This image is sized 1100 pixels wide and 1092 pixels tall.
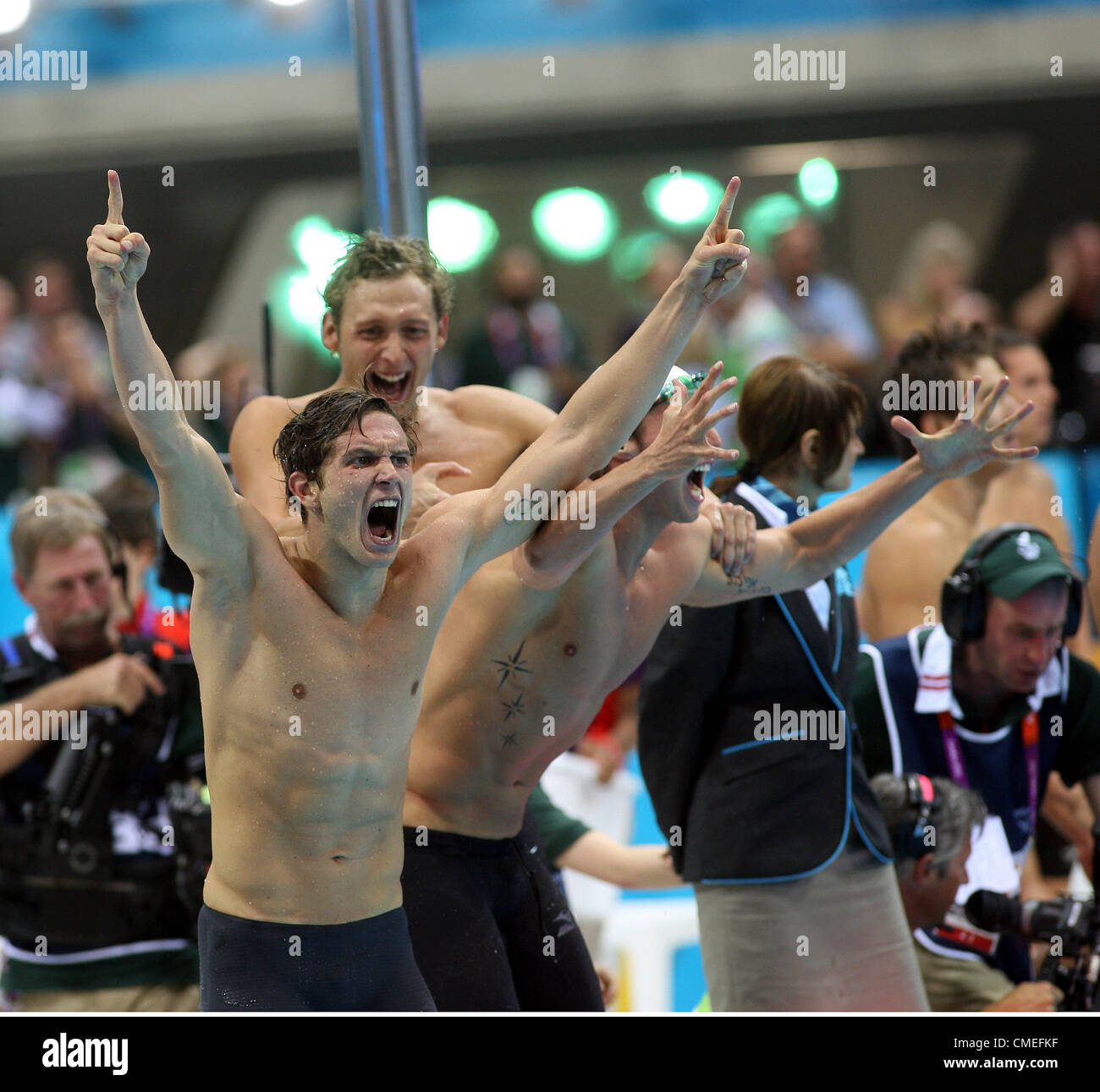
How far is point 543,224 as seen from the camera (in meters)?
11.0

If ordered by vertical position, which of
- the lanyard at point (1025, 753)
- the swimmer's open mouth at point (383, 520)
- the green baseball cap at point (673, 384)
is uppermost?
the green baseball cap at point (673, 384)

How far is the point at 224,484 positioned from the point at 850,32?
869cm

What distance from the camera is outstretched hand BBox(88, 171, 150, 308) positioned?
223 cm

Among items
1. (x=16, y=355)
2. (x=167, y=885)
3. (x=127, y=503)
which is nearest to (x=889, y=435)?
(x=127, y=503)

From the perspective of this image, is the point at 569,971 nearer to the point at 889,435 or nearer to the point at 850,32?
the point at 889,435

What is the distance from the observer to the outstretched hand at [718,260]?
2.57 metres

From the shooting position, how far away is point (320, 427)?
2.55 metres

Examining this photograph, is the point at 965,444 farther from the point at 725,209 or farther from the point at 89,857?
the point at 89,857

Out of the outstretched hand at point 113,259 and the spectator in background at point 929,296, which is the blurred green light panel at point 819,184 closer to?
the spectator in background at point 929,296

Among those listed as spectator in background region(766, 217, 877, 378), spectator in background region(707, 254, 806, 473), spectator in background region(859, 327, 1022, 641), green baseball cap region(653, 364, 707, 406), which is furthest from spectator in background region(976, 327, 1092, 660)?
spectator in background region(766, 217, 877, 378)

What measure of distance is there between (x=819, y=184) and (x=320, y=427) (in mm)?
8288

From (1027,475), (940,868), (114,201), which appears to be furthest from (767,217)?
(114,201)

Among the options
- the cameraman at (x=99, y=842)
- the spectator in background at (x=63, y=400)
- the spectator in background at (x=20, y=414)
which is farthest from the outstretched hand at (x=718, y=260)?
the spectator in background at (x=20, y=414)

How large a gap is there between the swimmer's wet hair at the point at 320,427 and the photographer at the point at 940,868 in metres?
1.56
